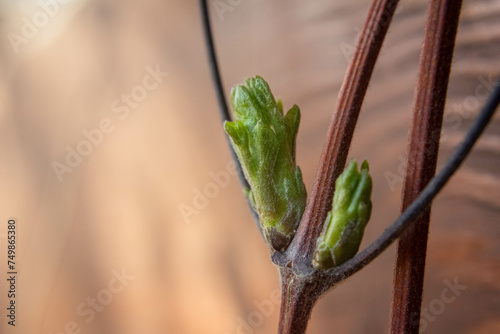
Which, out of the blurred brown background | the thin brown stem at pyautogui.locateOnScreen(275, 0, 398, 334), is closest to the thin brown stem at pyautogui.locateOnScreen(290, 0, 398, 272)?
the thin brown stem at pyautogui.locateOnScreen(275, 0, 398, 334)

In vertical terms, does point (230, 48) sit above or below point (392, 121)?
above

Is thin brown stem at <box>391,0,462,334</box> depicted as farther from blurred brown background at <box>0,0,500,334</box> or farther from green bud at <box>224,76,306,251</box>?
blurred brown background at <box>0,0,500,334</box>

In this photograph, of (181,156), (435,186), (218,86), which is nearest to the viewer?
(435,186)

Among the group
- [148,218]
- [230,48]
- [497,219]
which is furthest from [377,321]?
[230,48]

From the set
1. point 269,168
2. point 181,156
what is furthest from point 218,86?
point 181,156

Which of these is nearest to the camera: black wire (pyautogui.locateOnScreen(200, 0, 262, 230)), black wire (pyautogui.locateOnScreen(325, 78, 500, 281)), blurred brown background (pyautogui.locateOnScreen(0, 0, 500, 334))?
black wire (pyautogui.locateOnScreen(325, 78, 500, 281))

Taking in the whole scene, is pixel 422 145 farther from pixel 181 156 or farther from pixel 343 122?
pixel 181 156

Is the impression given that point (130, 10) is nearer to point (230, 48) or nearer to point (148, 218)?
Result: point (230, 48)
